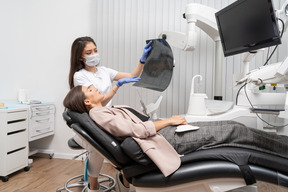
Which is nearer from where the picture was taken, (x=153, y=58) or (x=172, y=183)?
(x=172, y=183)

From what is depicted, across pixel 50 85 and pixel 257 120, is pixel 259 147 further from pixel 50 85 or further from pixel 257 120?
pixel 50 85

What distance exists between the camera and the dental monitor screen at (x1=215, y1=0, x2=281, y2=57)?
124 centimetres

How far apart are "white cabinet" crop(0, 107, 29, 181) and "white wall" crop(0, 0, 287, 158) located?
49 centimetres

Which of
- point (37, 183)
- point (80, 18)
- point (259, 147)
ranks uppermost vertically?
point (80, 18)

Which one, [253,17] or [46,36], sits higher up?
[46,36]

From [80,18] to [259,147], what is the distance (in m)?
2.34

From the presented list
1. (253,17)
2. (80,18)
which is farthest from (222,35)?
(80,18)

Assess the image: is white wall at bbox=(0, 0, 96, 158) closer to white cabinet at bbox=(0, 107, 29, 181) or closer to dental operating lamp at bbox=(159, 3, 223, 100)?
white cabinet at bbox=(0, 107, 29, 181)

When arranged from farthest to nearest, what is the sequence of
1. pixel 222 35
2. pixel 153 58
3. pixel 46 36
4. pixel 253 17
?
pixel 46 36
pixel 153 58
pixel 222 35
pixel 253 17

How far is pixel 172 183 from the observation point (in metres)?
0.93

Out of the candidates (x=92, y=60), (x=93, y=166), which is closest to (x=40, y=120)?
(x=92, y=60)

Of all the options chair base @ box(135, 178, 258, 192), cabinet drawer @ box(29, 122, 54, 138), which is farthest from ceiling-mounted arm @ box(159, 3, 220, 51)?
cabinet drawer @ box(29, 122, 54, 138)

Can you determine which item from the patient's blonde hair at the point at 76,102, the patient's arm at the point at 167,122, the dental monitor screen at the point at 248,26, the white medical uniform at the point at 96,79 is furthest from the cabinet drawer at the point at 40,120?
the dental monitor screen at the point at 248,26

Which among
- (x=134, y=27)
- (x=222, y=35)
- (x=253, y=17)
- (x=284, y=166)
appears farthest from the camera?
(x=134, y=27)
